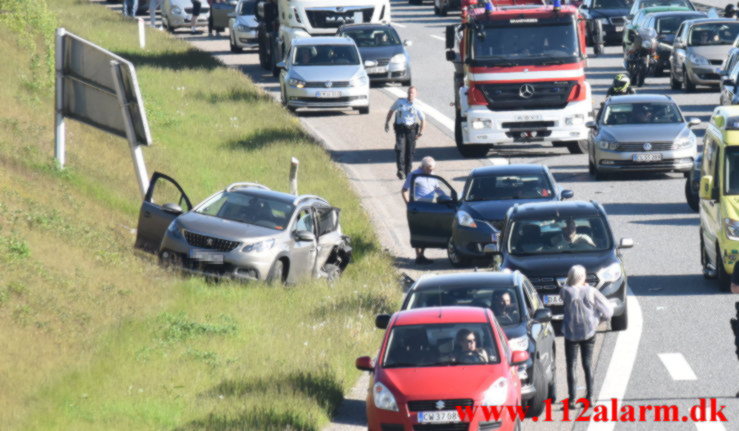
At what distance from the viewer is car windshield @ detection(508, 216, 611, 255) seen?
20.4m

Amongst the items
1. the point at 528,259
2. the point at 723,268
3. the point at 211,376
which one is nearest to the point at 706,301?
the point at 723,268

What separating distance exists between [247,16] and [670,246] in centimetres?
3196

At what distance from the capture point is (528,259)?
20156 millimetres

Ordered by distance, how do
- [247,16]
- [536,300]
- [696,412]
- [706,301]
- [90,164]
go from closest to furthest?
[696,412] < [536,300] < [706,301] < [90,164] < [247,16]

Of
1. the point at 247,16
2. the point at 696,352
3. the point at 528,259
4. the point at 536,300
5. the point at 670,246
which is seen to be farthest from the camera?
the point at 247,16

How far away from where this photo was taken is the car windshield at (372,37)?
4609cm

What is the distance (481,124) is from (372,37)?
13.0 meters

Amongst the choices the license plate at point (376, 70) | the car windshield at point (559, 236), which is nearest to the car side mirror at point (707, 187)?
the car windshield at point (559, 236)

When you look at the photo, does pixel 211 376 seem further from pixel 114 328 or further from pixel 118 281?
pixel 118 281

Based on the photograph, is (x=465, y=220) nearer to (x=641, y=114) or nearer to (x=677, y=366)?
(x=677, y=366)

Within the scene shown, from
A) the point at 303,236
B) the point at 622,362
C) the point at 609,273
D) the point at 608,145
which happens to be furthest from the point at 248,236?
the point at 608,145

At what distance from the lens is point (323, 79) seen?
41.1 m

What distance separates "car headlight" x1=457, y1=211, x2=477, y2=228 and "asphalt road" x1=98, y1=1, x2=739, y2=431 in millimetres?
1087

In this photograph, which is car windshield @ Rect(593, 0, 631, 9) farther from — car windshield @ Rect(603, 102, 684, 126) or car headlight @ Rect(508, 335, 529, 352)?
car headlight @ Rect(508, 335, 529, 352)
